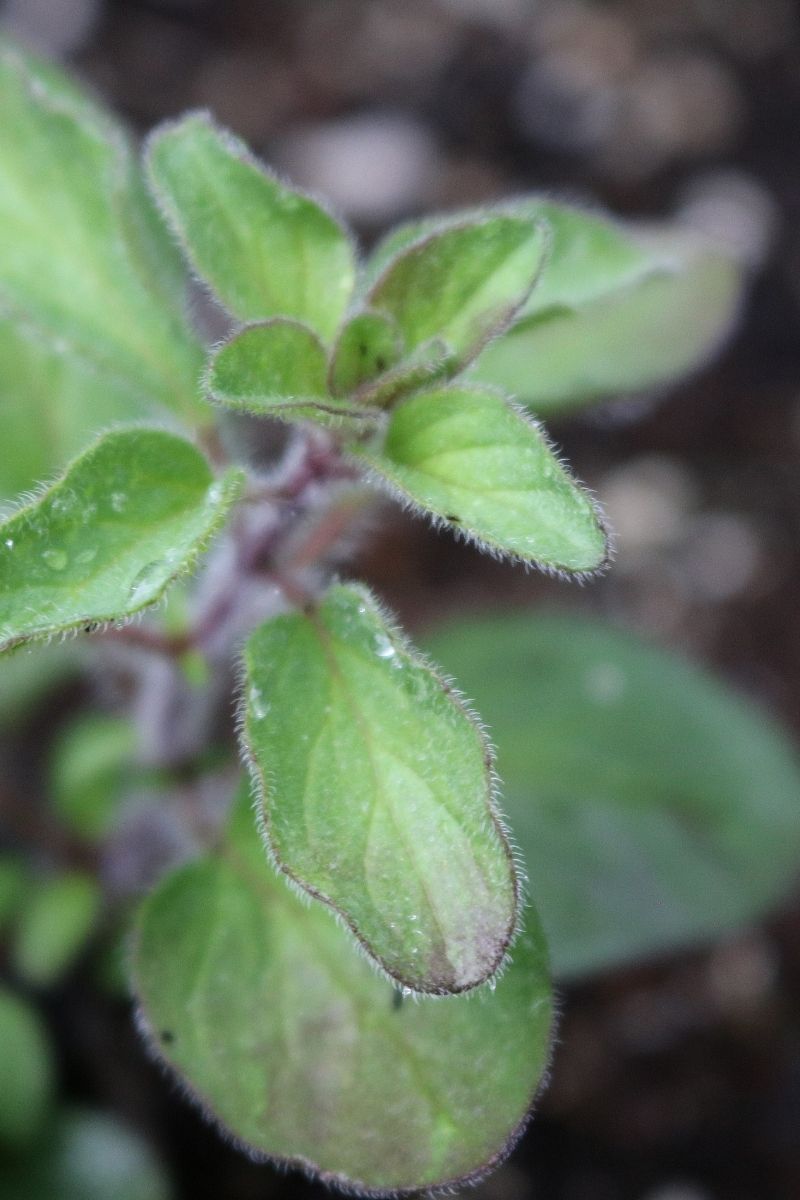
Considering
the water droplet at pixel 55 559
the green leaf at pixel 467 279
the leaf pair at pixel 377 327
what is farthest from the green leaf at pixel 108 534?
the green leaf at pixel 467 279

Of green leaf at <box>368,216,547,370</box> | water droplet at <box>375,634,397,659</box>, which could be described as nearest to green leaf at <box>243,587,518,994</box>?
water droplet at <box>375,634,397,659</box>

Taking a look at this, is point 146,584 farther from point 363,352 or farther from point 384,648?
point 363,352

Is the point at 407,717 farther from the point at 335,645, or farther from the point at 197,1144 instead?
the point at 197,1144

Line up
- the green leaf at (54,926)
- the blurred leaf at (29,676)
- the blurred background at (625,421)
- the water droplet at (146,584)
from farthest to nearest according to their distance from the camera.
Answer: the blurred background at (625,421), the blurred leaf at (29,676), the green leaf at (54,926), the water droplet at (146,584)

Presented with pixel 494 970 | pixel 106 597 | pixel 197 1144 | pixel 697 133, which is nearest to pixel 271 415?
pixel 106 597

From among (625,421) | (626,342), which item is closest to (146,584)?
(626,342)

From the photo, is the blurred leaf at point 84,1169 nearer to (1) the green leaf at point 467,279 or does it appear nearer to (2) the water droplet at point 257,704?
(2) the water droplet at point 257,704

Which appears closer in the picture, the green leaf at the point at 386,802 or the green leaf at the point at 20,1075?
the green leaf at the point at 386,802
